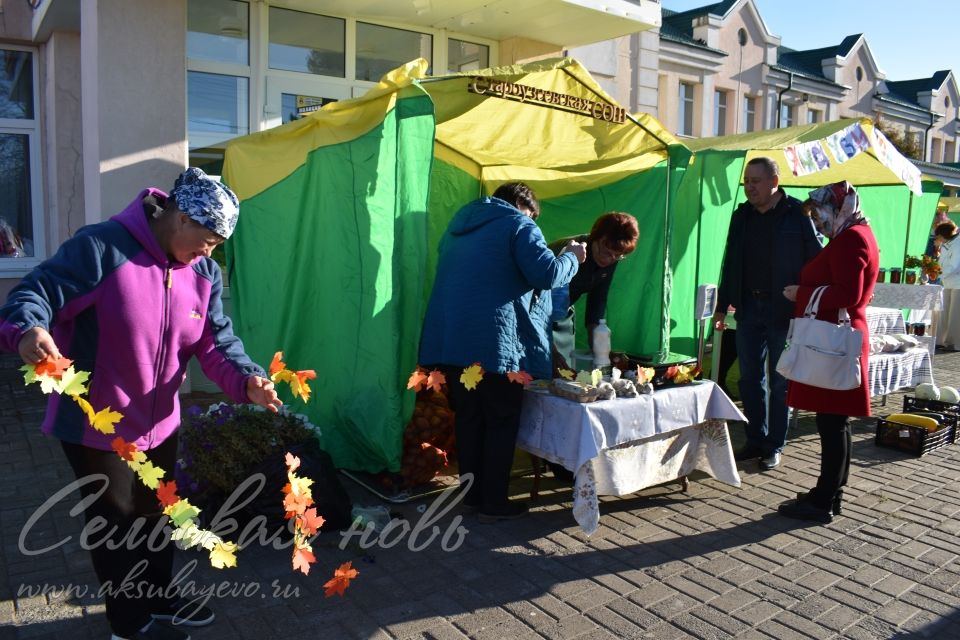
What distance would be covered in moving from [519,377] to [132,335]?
1.97 metres

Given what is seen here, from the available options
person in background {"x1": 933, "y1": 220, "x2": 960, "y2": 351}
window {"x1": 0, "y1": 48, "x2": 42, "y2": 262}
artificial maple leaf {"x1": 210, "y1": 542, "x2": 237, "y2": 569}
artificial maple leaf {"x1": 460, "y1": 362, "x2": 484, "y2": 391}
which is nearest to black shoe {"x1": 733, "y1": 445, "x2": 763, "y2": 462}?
artificial maple leaf {"x1": 460, "y1": 362, "x2": 484, "y2": 391}

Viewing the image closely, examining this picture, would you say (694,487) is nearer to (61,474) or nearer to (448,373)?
(448,373)

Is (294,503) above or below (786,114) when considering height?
below

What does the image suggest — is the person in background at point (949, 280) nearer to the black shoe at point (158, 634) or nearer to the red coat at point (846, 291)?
the red coat at point (846, 291)

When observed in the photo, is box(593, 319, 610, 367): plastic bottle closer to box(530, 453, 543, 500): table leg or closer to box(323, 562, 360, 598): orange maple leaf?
box(530, 453, 543, 500): table leg

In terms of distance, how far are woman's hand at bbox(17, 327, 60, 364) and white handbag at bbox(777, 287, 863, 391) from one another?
3.58 metres

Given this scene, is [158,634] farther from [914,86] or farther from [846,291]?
[914,86]

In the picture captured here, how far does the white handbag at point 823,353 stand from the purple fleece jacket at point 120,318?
3.15m

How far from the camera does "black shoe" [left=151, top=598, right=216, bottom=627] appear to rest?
2902 millimetres

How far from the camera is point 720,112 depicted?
2123cm

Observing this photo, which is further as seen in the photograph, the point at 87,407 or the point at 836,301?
the point at 836,301

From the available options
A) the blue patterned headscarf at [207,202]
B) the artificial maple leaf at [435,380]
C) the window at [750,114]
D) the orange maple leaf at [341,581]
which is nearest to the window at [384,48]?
the artificial maple leaf at [435,380]

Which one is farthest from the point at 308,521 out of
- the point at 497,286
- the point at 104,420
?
the point at 497,286

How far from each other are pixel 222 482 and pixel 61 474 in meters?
1.66
